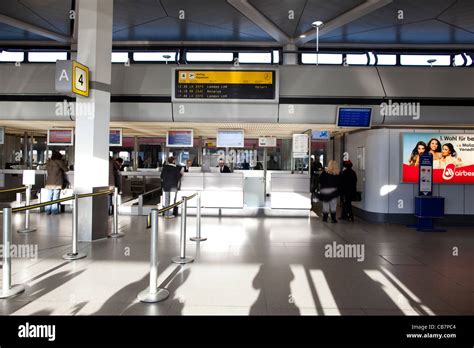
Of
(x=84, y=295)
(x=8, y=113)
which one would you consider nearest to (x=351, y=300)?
(x=84, y=295)

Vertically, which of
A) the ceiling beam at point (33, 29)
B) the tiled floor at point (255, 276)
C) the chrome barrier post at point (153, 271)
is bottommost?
the tiled floor at point (255, 276)

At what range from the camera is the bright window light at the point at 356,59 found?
46.8 feet

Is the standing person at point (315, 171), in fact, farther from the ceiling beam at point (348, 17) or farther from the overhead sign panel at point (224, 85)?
the overhead sign panel at point (224, 85)

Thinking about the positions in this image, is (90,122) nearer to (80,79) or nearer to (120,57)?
(80,79)

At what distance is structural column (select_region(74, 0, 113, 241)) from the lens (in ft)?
21.0

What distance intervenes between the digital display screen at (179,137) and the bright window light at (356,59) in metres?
8.29

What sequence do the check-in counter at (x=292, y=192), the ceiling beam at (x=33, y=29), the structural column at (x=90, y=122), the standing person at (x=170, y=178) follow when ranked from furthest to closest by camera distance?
the ceiling beam at (x=33, y=29) → the check-in counter at (x=292, y=192) → the standing person at (x=170, y=178) → the structural column at (x=90, y=122)

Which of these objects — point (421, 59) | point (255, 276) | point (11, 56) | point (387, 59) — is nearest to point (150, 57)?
point (11, 56)

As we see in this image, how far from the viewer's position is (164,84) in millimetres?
8711

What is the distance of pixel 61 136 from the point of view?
1077 cm

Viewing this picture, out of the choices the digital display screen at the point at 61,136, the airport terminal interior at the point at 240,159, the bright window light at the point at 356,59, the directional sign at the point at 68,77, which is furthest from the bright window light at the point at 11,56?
the bright window light at the point at 356,59

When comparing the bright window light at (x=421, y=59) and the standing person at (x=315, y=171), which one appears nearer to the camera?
the standing person at (x=315, y=171)

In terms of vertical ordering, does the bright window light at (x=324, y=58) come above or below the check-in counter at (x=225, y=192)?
above

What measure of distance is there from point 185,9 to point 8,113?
6212 millimetres
